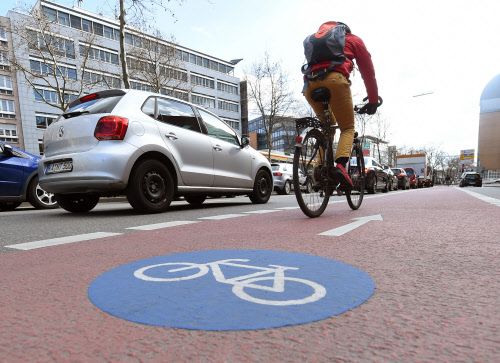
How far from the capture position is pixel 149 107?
207 inches

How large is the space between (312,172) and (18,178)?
6000 millimetres

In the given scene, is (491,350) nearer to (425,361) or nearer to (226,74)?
(425,361)

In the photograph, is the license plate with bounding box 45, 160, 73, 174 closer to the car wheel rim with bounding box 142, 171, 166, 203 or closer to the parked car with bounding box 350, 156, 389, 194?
the car wheel rim with bounding box 142, 171, 166, 203

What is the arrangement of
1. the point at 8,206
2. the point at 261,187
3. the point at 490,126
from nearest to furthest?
the point at 261,187, the point at 8,206, the point at 490,126

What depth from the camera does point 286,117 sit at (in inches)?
1551

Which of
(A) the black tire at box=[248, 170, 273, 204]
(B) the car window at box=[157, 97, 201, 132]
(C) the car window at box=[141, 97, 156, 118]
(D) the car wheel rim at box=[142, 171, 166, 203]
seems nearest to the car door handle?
(B) the car window at box=[157, 97, 201, 132]

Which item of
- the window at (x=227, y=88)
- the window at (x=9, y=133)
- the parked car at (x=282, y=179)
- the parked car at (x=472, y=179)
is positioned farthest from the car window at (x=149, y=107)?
the window at (x=227, y=88)

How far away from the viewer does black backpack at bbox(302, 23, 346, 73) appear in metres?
3.94

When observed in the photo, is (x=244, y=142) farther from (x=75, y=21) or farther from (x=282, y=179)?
(x=75, y=21)

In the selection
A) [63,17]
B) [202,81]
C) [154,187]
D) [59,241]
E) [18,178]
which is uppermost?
[63,17]

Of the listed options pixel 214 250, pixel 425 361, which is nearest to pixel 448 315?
pixel 425 361

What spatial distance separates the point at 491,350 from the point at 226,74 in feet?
248

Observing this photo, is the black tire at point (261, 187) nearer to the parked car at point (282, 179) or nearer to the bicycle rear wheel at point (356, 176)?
the bicycle rear wheel at point (356, 176)

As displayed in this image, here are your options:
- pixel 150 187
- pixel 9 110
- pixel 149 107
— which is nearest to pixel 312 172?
pixel 150 187
